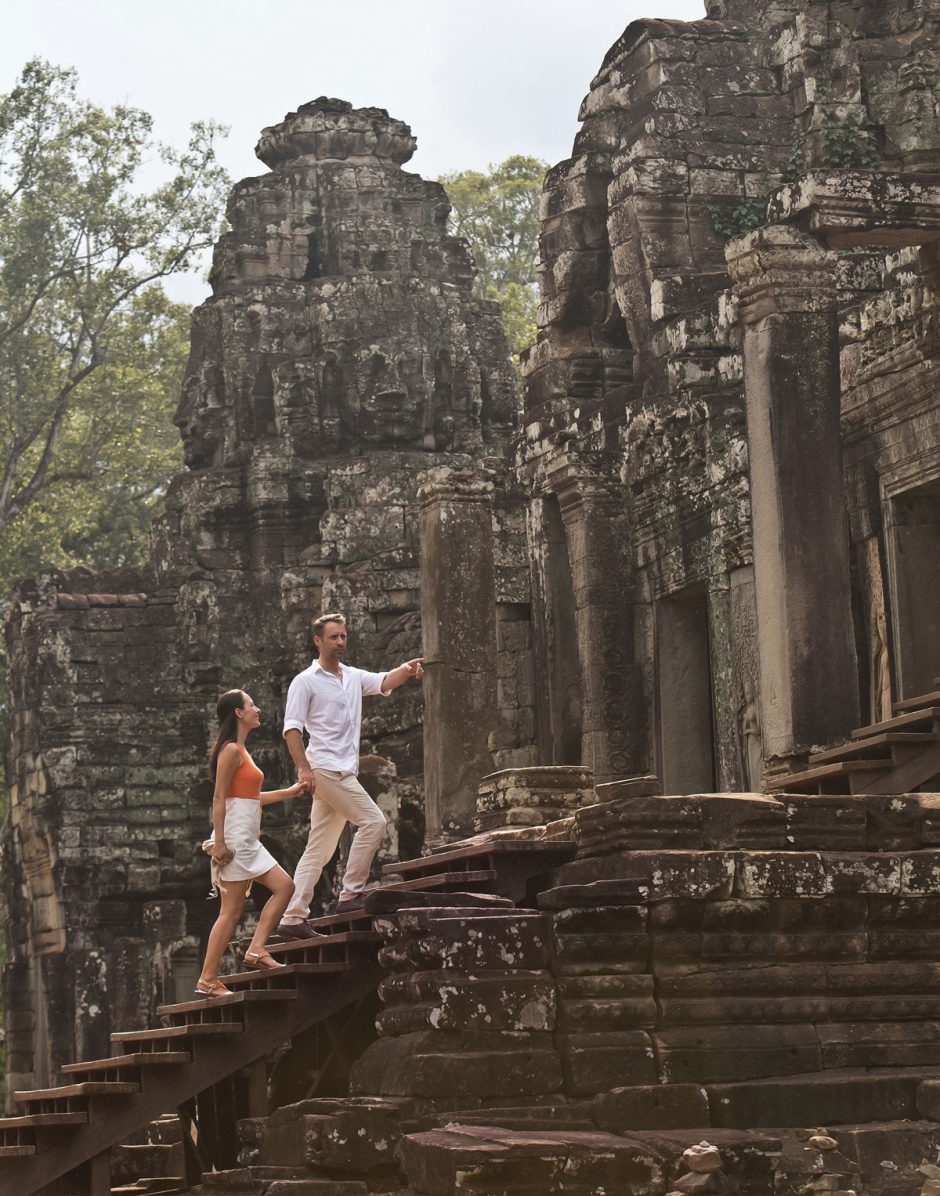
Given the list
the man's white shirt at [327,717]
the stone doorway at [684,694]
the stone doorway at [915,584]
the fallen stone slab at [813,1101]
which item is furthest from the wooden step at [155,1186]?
the stone doorway at [684,694]

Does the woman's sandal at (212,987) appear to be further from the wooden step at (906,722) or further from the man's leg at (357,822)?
the wooden step at (906,722)

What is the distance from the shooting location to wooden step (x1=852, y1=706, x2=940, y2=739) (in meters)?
11.5

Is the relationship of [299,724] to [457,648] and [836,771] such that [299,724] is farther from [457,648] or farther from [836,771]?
[457,648]

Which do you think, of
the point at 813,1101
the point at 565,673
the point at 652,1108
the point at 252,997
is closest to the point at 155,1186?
the point at 252,997

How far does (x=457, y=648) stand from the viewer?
1644 cm

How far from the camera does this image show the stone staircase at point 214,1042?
34.3 ft

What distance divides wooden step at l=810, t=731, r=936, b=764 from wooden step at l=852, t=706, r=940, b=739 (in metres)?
0.06

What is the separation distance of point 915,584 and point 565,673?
13.9 ft

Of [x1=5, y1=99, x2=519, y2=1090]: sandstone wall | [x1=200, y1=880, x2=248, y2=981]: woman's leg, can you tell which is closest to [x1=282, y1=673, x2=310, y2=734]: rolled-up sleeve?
[x1=200, y1=880, x2=248, y2=981]: woman's leg

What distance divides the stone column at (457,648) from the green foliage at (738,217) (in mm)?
Result: 3276

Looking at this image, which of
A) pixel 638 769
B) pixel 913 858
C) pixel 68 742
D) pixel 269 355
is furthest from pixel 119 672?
pixel 913 858

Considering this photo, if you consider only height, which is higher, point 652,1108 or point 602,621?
point 602,621

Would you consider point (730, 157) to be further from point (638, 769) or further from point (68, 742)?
point (68, 742)

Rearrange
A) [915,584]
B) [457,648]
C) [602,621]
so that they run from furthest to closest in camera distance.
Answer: [602,621]
[457,648]
[915,584]
